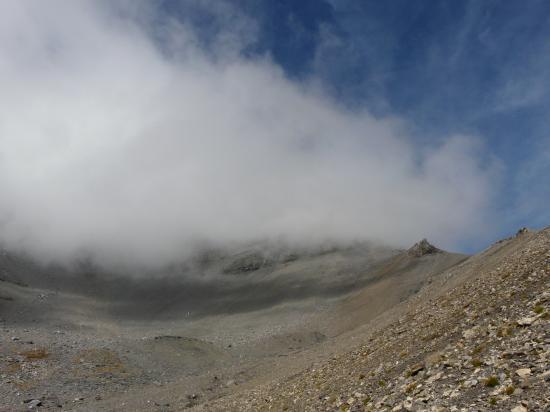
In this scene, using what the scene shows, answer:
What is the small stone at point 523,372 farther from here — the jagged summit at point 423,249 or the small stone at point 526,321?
the jagged summit at point 423,249

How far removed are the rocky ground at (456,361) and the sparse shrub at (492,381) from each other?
3 cm

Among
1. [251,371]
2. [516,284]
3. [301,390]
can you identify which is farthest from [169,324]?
[516,284]

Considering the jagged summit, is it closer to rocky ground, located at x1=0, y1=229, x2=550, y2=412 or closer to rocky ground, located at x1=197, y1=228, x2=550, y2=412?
rocky ground, located at x1=0, y1=229, x2=550, y2=412

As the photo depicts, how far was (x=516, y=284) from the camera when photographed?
1077 inches

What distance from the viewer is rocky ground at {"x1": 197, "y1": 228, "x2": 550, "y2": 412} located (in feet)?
53.2

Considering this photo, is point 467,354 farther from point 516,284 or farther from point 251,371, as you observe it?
point 251,371

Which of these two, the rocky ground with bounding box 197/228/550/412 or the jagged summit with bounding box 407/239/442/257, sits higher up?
the jagged summit with bounding box 407/239/442/257

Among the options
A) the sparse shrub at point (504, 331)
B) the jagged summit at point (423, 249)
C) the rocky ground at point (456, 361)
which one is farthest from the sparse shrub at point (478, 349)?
the jagged summit at point (423, 249)

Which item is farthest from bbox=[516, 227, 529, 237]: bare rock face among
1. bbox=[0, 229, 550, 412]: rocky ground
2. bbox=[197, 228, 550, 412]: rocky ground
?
bbox=[197, 228, 550, 412]: rocky ground

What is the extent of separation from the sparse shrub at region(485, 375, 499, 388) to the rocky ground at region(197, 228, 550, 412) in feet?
0.11

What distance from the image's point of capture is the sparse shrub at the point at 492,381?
16.3 metres

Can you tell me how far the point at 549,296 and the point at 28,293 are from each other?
498ft

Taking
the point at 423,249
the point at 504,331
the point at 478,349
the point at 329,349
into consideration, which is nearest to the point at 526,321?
the point at 504,331

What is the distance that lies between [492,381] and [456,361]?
3512 millimetres
